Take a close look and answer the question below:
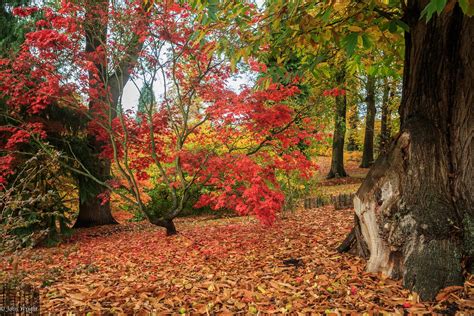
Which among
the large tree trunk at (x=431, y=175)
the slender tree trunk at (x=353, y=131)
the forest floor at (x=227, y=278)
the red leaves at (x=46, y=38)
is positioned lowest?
the forest floor at (x=227, y=278)

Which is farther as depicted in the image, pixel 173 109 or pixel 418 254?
pixel 173 109

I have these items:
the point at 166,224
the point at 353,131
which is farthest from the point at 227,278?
the point at 353,131

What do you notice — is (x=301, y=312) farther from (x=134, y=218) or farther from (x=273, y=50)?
(x=134, y=218)

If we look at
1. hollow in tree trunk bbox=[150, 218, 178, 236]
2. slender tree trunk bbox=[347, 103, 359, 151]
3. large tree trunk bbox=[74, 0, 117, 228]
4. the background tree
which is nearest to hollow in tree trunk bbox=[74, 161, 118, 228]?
large tree trunk bbox=[74, 0, 117, 228]

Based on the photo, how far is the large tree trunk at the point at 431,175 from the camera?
278 centimetres

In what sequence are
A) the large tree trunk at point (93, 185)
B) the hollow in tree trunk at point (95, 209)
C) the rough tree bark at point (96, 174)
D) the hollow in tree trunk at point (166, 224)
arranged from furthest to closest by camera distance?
the hollow in tree trunk at point (95, 209)
the large tree trunk at point (93, 185)
the rough tree bark at point (96, 174)
the hollow in tree trunk at point (166, 224)

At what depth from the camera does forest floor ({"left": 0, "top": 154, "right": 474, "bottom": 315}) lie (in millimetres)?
2723

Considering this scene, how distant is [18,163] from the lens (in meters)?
6.21

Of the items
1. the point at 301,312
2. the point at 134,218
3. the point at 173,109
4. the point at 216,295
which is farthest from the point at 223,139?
the point at 134,218

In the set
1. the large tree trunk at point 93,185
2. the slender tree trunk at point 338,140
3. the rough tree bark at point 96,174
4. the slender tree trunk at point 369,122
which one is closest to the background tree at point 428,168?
the rough tree bark at point 96,174

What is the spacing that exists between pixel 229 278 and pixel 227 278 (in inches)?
0.9

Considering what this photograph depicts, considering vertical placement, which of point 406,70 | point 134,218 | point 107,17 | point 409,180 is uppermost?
point 107,17

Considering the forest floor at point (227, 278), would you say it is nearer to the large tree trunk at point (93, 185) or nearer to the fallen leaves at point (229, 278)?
the fallen leaves at point (229, 278)

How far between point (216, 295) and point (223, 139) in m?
2.97
